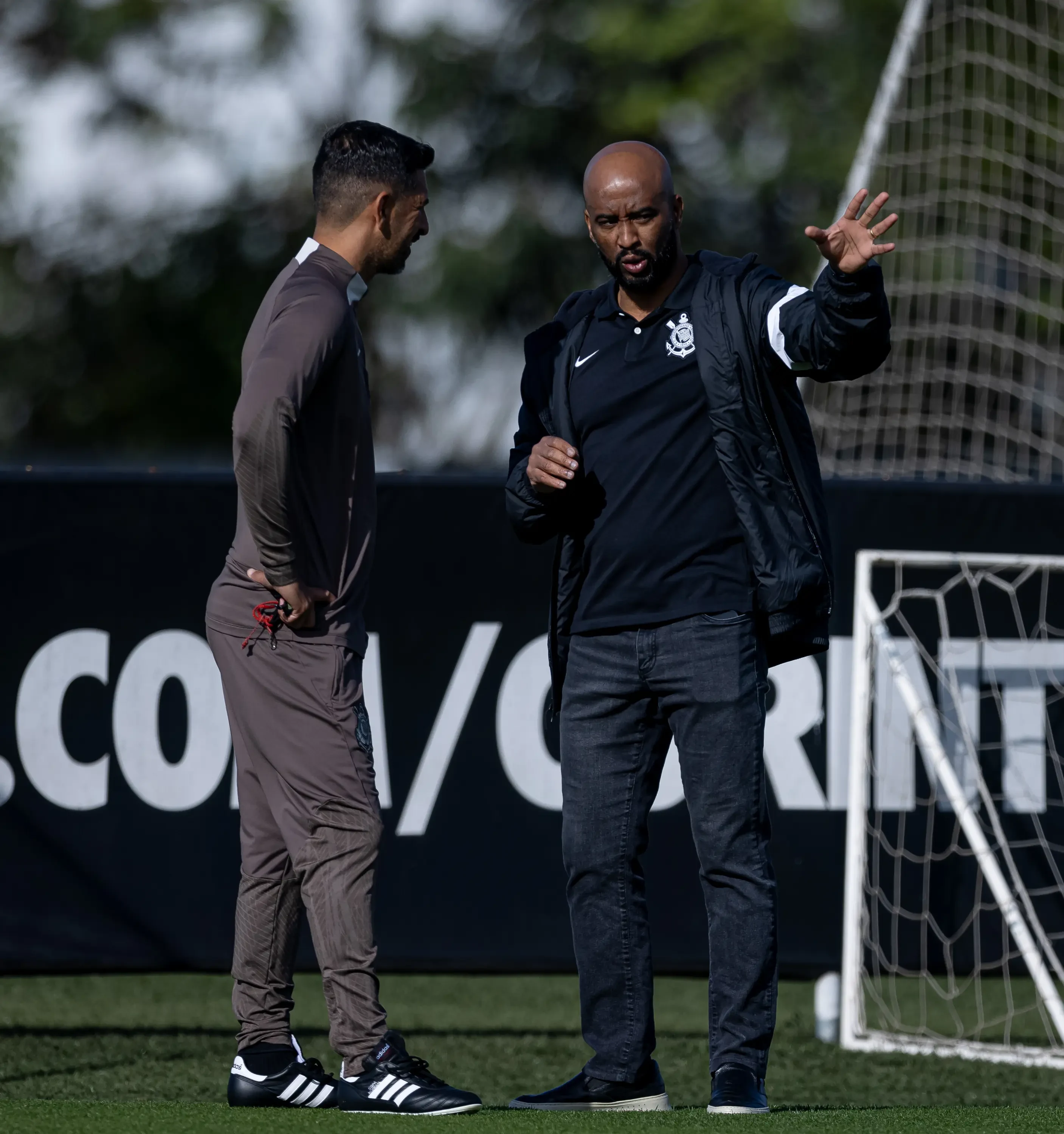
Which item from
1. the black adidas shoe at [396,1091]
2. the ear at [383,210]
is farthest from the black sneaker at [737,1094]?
the ear at [383,210]

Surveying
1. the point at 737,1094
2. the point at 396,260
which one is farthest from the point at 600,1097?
the point at 396,260

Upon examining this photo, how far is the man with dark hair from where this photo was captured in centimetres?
354

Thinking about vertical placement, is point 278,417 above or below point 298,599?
above

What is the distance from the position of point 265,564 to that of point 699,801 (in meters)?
1.09

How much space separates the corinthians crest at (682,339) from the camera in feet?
12.7

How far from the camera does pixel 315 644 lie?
3.65 metres

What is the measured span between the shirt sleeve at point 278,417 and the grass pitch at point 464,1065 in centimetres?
117

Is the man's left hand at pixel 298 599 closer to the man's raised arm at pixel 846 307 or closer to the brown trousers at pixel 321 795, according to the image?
the brown trousers at pixel 321 795

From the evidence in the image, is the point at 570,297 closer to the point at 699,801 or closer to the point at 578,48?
the point at 699,801

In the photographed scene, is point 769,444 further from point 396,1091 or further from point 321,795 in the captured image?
point 396,1091

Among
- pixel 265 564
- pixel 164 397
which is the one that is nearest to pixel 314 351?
pixel 265 564

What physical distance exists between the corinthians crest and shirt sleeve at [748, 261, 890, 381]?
15cm

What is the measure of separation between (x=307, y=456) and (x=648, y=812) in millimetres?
1154

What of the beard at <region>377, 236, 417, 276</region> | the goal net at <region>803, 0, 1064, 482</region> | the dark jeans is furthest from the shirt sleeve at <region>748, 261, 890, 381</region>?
the goal net at <region>803, 0, 1064, 482</region>
